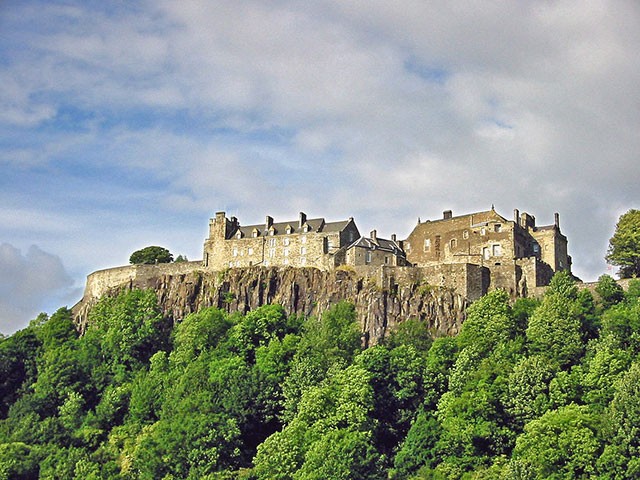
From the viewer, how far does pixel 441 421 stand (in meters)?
63.9

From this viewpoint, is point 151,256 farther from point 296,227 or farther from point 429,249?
point 429,249

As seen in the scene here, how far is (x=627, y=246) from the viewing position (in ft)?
261

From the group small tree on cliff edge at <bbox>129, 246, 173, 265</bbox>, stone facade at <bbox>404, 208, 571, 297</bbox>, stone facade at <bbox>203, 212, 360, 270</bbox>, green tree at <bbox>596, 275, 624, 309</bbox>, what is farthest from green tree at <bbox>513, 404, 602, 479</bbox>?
small tree on cliff edge at <bbox>129, 246, 173, 265</bbox>

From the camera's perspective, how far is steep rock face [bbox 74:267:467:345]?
75.3 meters

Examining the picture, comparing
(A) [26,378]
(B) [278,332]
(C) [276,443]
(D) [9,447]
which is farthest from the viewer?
(A) [26,378]

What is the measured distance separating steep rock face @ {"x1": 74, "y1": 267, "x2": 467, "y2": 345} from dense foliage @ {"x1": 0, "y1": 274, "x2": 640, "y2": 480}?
1.42m

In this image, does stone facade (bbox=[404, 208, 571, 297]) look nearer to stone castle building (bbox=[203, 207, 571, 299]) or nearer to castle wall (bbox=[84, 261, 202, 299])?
stone castle building (bbox=[203, 207, 571, 299])

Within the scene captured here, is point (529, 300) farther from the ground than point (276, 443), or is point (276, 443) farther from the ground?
point (529, 300)

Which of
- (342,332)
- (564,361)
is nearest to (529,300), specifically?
(564,361)

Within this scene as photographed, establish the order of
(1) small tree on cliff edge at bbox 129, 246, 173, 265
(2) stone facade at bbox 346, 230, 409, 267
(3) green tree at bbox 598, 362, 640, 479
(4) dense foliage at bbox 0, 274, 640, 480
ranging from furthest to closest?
(1) small tree on cliff edge at bbox 129, 246, 173, 265 → (2) stone facade at bbox 346, 230, 409, 267 → (4) dense foliage at bbox 0, 274, 640, 480 → (3) green tree at bbox 598, 362, 640, 479

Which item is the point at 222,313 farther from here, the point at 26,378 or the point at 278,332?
the point at 26,378

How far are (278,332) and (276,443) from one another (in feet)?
51.6

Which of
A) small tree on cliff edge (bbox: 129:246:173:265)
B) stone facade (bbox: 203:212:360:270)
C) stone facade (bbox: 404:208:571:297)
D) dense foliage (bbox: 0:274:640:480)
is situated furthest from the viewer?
small tree on cliff edge (bbox: 129:246:173:265)

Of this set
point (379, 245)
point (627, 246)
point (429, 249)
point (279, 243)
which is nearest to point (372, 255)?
point (379, 245)
